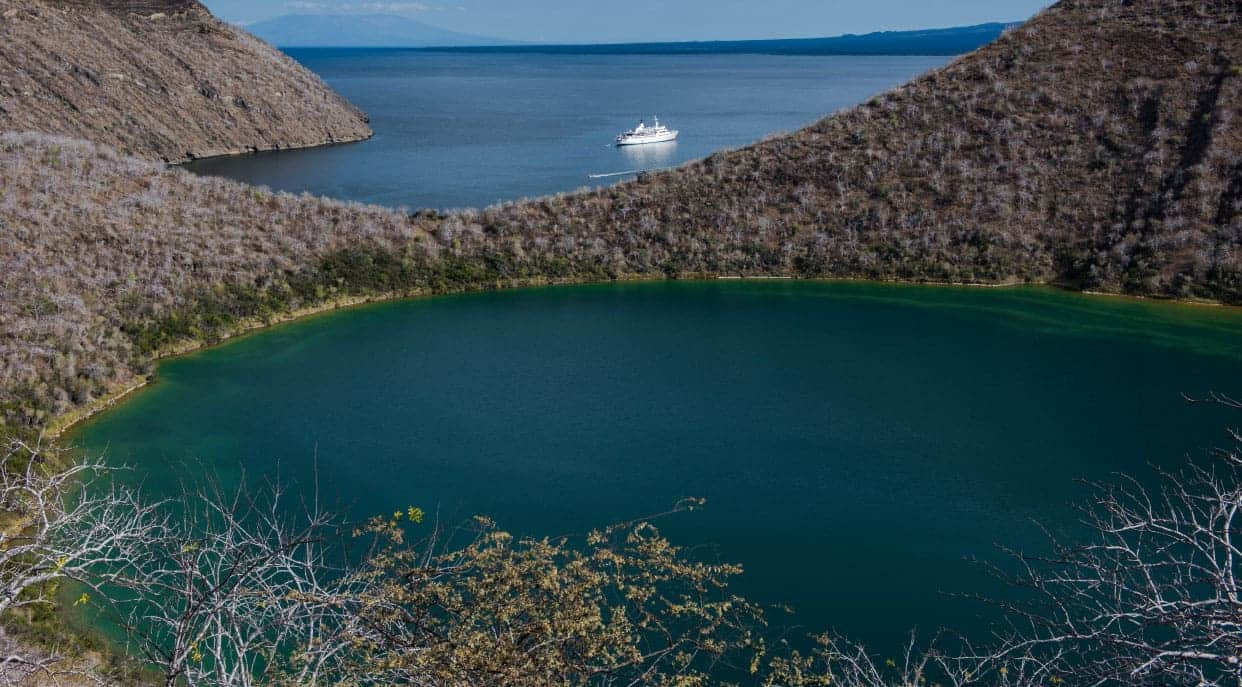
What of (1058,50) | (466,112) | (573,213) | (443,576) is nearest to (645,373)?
(443,576)

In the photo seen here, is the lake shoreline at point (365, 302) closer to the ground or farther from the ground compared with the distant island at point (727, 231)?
closer to the ground

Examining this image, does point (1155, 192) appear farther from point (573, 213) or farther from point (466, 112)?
point (466, 112)

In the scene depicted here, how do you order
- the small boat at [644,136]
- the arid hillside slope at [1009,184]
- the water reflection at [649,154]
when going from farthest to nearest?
the small boat at [644,136] → the water reflection at [649,154] → the arid hillside slope at [1009,184]

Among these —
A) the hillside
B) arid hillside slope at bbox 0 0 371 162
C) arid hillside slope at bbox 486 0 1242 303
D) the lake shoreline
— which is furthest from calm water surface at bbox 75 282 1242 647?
arid hillside slope at bbox 0 0 371 162

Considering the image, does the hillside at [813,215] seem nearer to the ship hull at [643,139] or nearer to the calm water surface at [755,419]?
the calm water surface at [755,419]

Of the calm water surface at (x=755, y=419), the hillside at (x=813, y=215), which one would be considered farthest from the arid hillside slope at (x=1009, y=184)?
the calm water surface at (x=755, y=419)

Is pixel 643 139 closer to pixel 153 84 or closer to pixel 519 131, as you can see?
pixel 519 131

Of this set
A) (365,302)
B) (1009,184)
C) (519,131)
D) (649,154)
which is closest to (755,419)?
(365,302)

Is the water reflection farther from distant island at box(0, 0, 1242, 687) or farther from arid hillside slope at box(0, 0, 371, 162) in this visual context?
arid hillside slope at box(0, 0, 371, 162)

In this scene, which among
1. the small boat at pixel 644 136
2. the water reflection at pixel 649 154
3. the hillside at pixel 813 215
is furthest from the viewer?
the small boat at pixel 644 136
